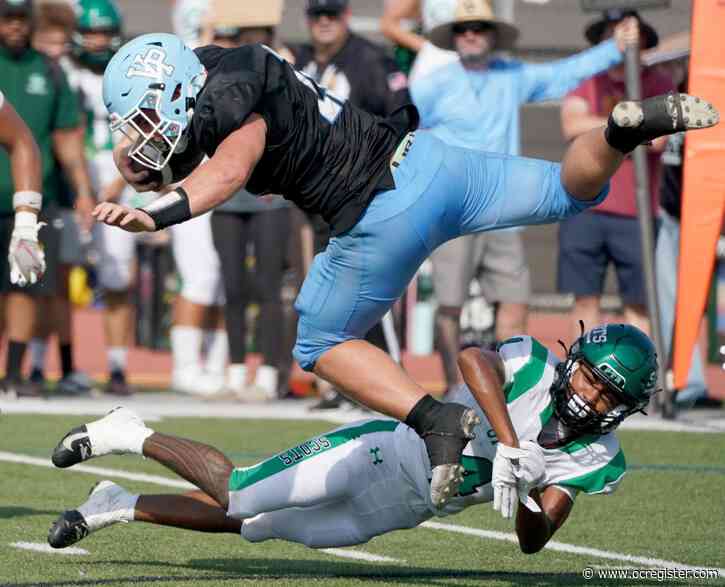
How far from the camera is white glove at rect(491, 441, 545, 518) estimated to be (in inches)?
191

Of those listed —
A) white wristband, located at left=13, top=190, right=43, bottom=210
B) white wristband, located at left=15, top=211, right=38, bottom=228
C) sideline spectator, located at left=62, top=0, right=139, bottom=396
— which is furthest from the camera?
sideline spectator, located at left=62, top=0, right=139, bottom=396

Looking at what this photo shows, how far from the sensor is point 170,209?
4672 millimetres

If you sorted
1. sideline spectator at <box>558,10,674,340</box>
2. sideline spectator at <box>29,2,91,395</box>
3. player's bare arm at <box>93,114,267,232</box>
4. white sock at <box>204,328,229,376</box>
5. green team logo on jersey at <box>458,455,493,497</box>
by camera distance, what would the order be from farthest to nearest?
white sock at <box>204,328,229,376</box> < sideline spectator at <box>29,2,91,395</box> < sideline spectator at <box>558,10,674,340</box> < green team logo on jersey at <box>458,455,493,497</box> < player's bare arm at <box>93,114,267,232</box>

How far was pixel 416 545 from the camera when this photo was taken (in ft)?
19.9

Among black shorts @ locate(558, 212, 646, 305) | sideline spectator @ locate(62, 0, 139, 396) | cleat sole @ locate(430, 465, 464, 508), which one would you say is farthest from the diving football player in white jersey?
sideline spectator @ locate(62, 0, 139, 396)

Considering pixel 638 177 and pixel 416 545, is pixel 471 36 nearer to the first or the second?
pixel 638 177

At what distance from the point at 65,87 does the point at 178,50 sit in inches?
195

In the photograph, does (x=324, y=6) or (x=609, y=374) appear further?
(x=324, y=6)

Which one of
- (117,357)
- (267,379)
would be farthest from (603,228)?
(117,357)

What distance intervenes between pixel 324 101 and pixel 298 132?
0.22 meters

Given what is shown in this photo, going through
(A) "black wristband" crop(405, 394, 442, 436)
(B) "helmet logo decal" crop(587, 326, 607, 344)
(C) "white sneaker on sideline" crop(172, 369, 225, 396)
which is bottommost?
(C) "white sneaker on sideline" crop(172, 369, 225, 396)

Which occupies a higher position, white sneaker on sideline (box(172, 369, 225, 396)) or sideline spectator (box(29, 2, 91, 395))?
sideline spectator (box(29, 2, 91, 395))

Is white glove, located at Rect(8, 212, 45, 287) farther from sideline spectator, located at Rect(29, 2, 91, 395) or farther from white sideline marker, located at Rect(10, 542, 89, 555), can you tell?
sideline spectator, located at Rect(29, 2, 91, 395)

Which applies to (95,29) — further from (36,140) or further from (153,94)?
(153,94)
